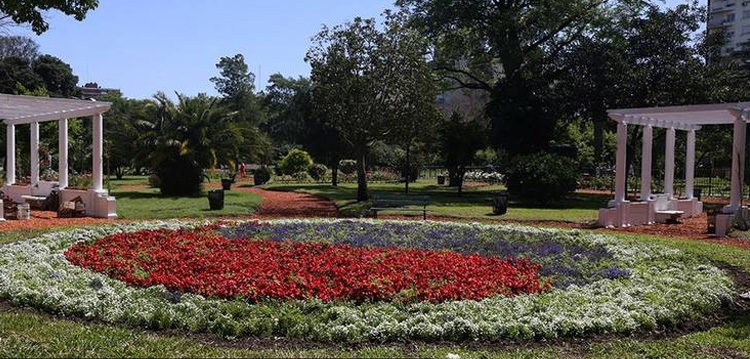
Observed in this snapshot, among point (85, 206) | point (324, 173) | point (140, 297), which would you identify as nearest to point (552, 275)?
point (140, 297)

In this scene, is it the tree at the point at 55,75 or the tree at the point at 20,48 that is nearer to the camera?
the tree at the point at 55,75

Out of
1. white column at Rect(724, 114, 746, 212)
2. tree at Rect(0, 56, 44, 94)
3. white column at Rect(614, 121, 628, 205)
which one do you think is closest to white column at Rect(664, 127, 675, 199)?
white column at Rect(614, 121, 628, 205)

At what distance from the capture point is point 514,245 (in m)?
12.1

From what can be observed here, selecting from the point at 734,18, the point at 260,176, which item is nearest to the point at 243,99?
the point at 260,176

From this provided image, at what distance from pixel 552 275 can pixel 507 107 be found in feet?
78.6

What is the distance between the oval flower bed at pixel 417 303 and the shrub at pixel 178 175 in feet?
53.6

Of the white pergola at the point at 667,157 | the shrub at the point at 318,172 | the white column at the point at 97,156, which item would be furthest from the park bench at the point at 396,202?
the shrub at the point at 318,172

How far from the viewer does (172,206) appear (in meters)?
22.7

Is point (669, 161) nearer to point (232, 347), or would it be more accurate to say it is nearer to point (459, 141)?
point (459, 141)

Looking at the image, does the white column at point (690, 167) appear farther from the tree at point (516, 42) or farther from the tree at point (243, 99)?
the tree at point (243, 99)

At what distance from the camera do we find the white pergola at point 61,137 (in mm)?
19062

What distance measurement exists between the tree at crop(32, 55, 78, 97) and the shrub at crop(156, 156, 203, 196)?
4514 cm

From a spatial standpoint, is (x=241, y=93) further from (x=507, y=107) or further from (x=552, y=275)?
(x=552, y=275)

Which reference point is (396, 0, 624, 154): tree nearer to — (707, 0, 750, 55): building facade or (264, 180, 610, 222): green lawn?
(264, 180, 610, 222): green lawn
